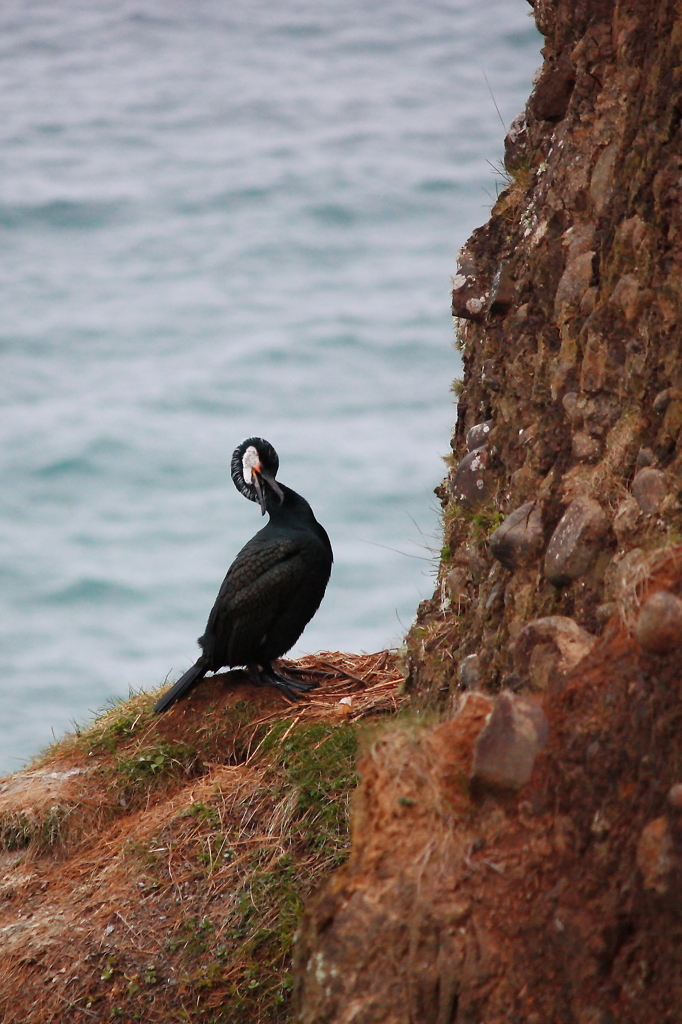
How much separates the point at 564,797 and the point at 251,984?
2312 millimetres

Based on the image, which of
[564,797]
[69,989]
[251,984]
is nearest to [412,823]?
[564,797]

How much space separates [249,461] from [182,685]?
4.39 feet

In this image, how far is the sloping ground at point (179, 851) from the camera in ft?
14.4

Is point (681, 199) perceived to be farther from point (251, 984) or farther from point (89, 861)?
point (89, 861)

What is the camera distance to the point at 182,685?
5895mm

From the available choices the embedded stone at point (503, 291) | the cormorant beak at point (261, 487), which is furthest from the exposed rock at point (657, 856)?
the cormorant beak at point (261, 487)

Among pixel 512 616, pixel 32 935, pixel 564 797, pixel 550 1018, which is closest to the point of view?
pixel 550 1018

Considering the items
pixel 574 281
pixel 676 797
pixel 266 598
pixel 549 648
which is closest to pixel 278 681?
pixel 266 598

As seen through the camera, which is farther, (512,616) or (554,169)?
(554,169)

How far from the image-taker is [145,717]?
5973mm

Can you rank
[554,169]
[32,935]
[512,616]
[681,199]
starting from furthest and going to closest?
[32,935], [554,169], [512,616], [681,199]

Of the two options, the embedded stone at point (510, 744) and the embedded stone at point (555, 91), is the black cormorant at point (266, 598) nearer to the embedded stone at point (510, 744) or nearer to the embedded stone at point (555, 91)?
the embedded stone at point (555, 91)

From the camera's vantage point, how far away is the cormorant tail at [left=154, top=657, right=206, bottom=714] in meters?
5.84

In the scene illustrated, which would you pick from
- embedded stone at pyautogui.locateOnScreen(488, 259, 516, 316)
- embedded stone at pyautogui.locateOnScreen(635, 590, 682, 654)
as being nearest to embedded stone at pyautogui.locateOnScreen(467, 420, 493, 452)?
embedded stone at pyautogui.locateOnScreen(488, 259, 516, 316)
